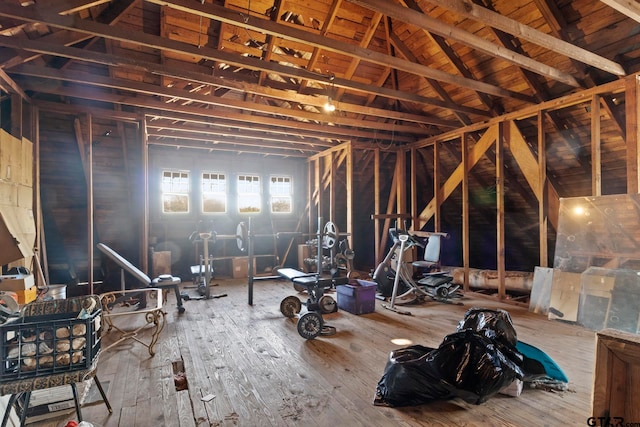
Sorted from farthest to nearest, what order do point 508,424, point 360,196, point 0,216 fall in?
point 360,196
point 0,216
point 508,424

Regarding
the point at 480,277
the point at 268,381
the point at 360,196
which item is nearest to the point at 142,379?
the point at 268,381

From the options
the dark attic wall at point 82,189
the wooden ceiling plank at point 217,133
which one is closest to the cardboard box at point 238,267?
the dark attic wall at point 82,189

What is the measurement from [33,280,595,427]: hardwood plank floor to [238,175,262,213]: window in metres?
4.48

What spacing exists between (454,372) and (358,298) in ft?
7.43

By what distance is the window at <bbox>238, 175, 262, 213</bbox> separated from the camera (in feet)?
27.9

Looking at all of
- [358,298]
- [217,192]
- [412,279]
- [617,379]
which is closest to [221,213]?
[217,192]

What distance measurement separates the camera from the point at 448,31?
287 centimetres

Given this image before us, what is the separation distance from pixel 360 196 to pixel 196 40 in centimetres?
546

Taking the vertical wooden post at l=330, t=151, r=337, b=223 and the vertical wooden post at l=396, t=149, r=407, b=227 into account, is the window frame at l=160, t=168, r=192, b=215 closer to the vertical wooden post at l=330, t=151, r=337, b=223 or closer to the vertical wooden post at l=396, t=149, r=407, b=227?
the vertical wooden post at l=330, t=151, r=337, b=223

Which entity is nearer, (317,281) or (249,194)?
(317,281)

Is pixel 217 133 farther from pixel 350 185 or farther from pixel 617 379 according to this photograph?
pixel 617 379

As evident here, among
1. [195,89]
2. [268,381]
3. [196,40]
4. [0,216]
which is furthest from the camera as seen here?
[195,89]

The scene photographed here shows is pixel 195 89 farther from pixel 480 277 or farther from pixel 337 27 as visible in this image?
pixel 480 277

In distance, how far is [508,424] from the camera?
6.43ft
